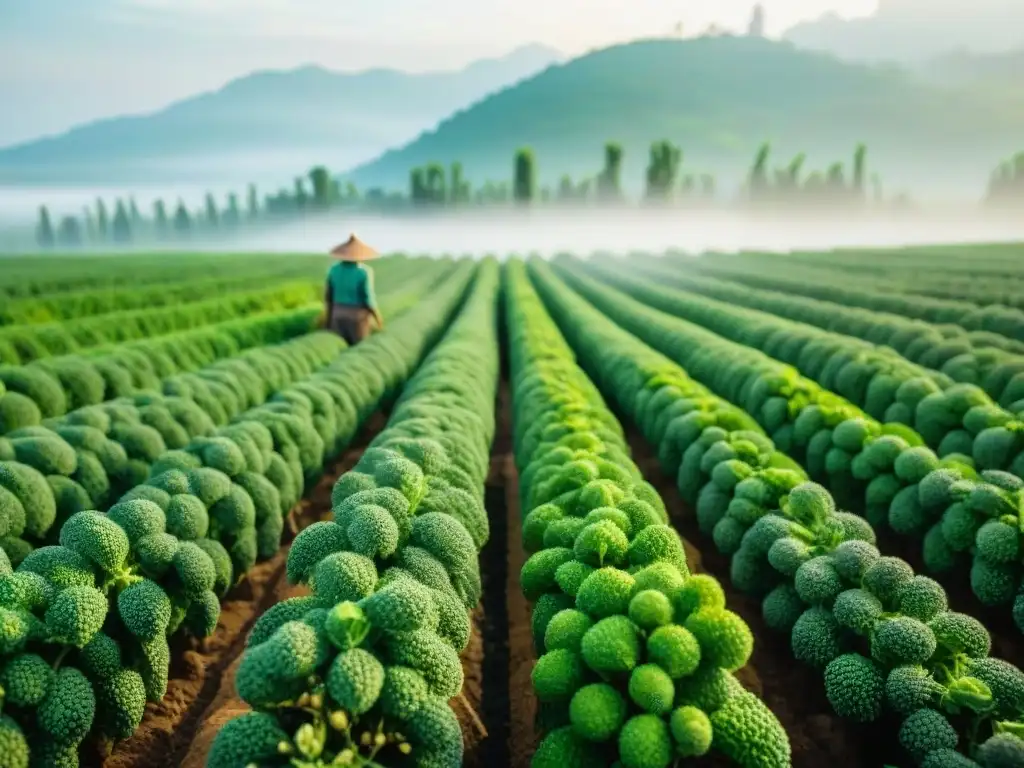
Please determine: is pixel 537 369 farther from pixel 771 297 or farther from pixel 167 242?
pixel 167 242

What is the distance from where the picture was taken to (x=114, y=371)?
8195 millimetres

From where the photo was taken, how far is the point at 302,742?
234cm

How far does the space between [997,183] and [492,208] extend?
205ft

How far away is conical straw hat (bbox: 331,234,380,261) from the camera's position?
1084cm

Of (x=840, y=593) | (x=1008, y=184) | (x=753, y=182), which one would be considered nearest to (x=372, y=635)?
(x=840, y=593)

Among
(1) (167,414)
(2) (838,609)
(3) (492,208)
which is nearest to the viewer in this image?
(2) (838,609)

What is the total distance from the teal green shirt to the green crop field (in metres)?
2.47

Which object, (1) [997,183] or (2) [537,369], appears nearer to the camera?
(2) [537,369]

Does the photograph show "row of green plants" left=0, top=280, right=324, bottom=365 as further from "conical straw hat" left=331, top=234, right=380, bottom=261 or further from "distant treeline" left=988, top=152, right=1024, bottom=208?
"distant treeline" left=988, top=152, right=1024, bottom=208

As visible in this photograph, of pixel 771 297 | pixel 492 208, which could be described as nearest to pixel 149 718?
pixel 771 297

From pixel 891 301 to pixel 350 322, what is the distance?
35.6 feet

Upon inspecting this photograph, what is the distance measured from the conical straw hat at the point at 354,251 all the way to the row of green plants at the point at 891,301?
8.86m

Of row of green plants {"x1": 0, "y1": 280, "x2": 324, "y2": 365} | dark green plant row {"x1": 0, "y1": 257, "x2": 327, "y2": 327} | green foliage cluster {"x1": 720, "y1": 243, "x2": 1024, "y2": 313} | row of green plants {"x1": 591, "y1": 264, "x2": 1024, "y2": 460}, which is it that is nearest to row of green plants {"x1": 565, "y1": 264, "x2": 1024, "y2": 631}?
row of green plants {"x1": 591, "y1": 264, "x2": 1024, "y2": 460}

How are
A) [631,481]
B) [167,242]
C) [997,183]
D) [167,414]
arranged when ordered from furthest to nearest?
1. [167,242]
2. [997,183]
3. [167,414]
4. [631,481]
